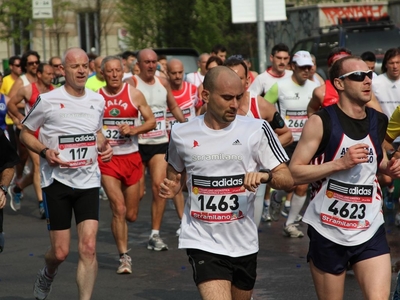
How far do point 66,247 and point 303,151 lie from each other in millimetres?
2653

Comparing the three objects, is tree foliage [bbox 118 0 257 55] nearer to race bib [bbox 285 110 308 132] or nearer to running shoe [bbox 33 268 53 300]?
race bib [bbox 285 110 308 132]

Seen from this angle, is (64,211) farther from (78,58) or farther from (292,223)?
(292,223)

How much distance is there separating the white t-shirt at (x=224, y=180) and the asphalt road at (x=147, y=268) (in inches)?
91.6

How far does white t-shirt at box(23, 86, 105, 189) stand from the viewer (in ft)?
26.7

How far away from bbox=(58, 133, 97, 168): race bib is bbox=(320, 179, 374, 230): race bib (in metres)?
2.71

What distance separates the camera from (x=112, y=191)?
977cm

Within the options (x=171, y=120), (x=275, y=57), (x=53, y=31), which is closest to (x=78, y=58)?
(x=171, y=120)

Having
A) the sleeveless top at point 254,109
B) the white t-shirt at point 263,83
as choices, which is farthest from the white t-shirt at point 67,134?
the white t-shirt at point 263,83

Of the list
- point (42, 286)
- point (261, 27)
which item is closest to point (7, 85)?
point (261, 27)

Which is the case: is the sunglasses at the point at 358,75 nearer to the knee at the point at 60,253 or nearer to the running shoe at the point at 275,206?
the knee at the point at 60,253

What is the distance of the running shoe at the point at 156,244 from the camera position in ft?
35.3

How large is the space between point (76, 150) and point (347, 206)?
2.87 meters

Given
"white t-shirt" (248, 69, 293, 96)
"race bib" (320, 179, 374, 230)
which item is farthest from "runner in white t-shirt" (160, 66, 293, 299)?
"white t-shirt" (248, 69, 293, 96)

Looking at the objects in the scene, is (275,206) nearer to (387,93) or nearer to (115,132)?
(387,93)
